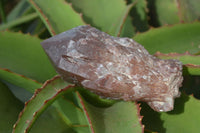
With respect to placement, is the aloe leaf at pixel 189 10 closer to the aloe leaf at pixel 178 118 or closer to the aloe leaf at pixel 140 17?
the aloe leaf at pixel 140 17

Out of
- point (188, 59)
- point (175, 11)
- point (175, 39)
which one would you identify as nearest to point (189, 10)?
point (175, 11)

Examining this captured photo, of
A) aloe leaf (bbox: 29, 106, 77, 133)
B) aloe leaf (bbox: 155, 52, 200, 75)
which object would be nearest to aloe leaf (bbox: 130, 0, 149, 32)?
aloe leaf (bbox: 155, 52, 200, 75)

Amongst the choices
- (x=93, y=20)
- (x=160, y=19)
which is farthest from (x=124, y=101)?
(x=160, y=19)

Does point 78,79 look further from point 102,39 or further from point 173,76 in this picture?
point 173,76

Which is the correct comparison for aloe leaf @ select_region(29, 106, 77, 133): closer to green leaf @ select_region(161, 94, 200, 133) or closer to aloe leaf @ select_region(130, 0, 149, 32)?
green leaf @ select_region(161, 94, 200, 133)

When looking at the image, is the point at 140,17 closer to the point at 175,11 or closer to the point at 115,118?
the point at 175,11

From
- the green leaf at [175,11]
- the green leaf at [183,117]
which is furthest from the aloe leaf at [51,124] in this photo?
the green leaf at [175,11]
